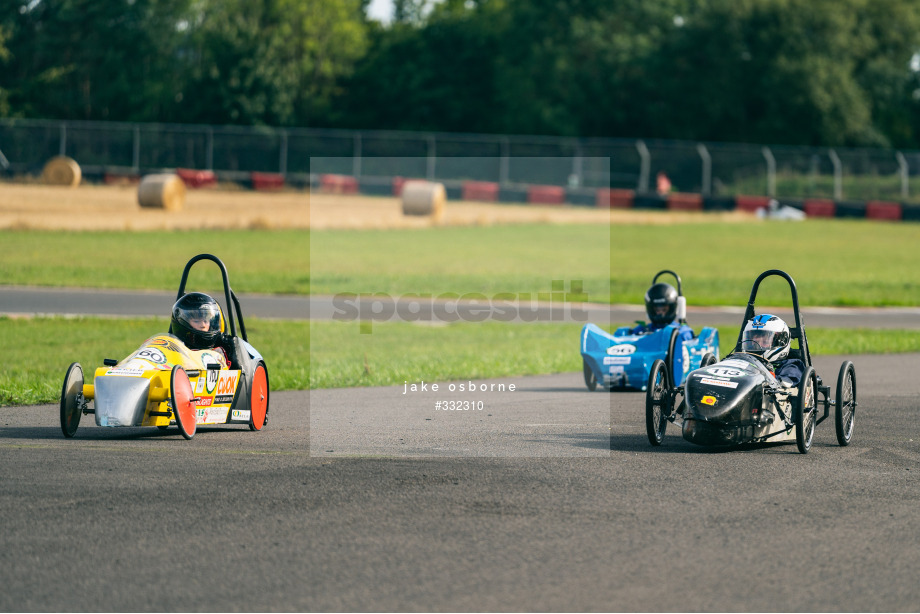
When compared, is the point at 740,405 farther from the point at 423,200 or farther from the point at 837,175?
the point at 837,175

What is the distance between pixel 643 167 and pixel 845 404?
1744 inches

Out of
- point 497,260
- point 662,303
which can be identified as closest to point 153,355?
point 662,303

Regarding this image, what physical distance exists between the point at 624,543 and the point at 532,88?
66299mm

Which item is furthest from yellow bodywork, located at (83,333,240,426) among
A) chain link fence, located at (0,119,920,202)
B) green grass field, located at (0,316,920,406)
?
chain link fence, located at (0,119,920,202)

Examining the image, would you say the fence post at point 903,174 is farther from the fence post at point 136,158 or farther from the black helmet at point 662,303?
the black helmet at point 662,303

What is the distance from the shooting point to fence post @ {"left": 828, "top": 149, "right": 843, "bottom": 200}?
5212 centimetres

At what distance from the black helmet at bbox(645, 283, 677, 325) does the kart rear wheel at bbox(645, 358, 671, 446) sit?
3422 millimetres

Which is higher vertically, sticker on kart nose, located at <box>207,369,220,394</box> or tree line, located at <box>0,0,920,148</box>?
tree line, located at <box>0,0,920,148</box>

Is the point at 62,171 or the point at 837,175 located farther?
the point at 837,175

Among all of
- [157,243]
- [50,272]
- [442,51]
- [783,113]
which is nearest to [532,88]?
[442,51]

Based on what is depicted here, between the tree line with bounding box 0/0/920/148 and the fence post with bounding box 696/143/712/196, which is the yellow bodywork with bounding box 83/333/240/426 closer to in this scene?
the fence post with bounding box 696/143/712/196

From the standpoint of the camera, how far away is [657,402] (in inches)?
368

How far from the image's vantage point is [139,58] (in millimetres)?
67500

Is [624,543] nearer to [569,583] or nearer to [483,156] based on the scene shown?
[569,583]
